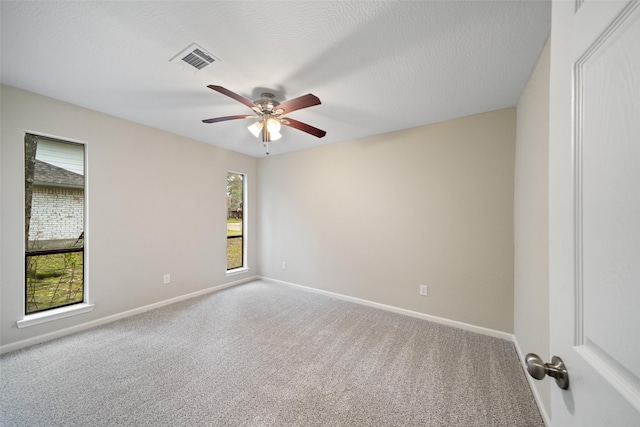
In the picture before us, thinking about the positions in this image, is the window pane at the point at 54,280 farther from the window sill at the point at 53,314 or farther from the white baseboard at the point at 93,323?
the white baseboard at the point at 93,323

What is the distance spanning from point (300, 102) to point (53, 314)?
3.21 metres

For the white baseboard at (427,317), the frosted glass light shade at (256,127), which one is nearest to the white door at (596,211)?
the frosted glass light shade at (256,127)

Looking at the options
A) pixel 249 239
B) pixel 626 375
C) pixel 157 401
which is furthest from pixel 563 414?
pixel 249 239

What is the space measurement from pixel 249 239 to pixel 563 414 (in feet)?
14.0

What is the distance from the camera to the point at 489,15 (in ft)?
4.30

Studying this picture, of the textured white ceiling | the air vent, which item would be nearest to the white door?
the textured white ceiling

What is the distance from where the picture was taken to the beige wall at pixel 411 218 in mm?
2422

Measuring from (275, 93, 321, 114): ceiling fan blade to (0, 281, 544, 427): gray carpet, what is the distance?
2.15 m

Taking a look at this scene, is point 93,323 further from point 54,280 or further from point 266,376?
point 266,376

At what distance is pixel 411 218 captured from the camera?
2926mm

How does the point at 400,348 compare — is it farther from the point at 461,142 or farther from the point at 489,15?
the point at 489,15

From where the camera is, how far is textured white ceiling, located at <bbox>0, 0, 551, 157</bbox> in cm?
130

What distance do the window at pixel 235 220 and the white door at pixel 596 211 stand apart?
4.15 meters

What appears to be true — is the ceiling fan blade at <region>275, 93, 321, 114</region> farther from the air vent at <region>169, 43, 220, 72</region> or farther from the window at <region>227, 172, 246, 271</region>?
the window at <region>227, 172, 246, 271</region>
